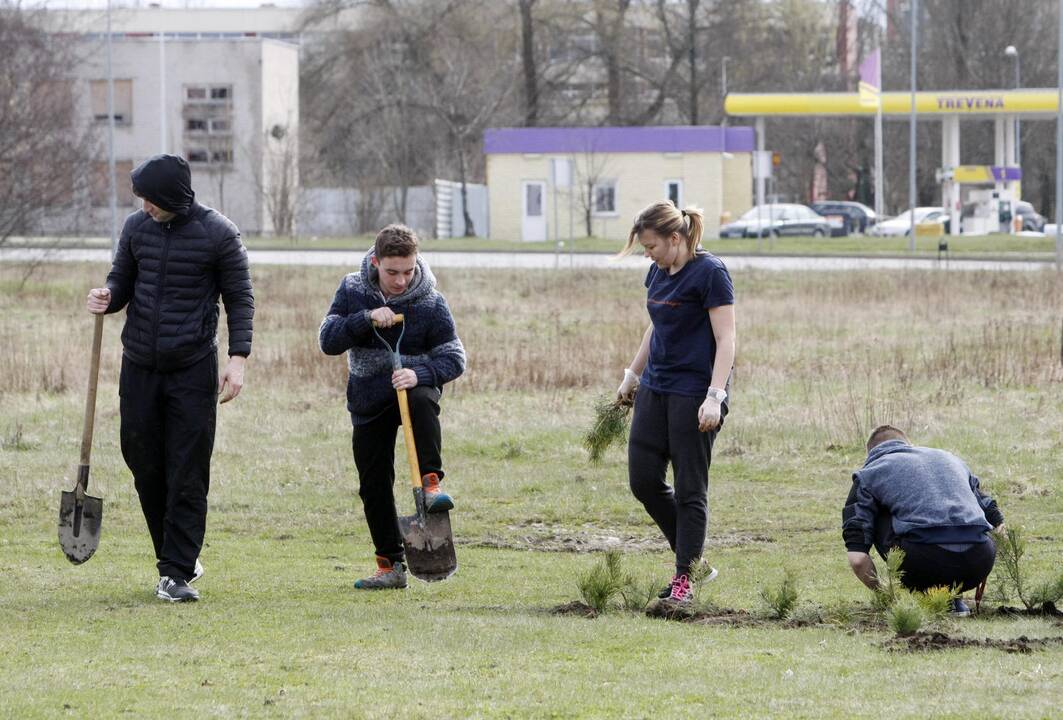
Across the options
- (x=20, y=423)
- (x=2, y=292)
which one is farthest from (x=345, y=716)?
→ (x=2, y=292)

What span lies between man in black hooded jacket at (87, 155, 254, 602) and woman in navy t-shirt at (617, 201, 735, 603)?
182 centimetres

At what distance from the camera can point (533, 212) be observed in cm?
5459

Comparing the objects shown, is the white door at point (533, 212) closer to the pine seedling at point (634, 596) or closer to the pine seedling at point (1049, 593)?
the pine seedling at point (634, 596)

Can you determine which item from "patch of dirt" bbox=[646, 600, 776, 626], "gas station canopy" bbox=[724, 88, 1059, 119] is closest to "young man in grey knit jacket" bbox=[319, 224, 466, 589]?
"patch of dirt" bbox=[646, 600, 776, 626]

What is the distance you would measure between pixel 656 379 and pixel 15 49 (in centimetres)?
2658

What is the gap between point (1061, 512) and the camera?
10.2m

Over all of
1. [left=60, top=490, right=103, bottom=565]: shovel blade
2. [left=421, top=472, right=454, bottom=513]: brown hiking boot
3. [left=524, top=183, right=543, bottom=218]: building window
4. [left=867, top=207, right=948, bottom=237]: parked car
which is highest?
[left=524, top=183, right=543, bottom=218]: building window

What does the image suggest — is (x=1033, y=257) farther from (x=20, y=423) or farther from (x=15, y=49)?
(x=20, y=423)

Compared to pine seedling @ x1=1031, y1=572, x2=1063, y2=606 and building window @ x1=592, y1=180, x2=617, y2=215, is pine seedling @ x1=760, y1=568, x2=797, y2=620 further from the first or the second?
building window @ x1=592, y1=180, x2=617, y2=215

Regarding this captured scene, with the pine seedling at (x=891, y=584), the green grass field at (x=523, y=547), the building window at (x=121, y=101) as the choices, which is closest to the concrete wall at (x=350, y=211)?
the building window at (x=121, y=101)

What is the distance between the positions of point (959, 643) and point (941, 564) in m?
0.64

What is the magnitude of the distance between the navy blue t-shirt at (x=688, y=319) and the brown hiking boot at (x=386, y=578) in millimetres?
1537

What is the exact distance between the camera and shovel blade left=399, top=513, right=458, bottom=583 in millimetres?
7023

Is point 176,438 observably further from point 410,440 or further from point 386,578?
point 386,578
